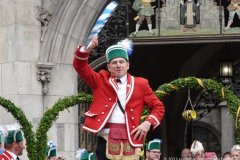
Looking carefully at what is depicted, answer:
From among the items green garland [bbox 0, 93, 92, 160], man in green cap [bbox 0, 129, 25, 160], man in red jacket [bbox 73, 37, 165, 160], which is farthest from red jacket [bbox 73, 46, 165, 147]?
green garland [bbox 0, 93, 92, 160]

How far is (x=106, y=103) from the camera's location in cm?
812

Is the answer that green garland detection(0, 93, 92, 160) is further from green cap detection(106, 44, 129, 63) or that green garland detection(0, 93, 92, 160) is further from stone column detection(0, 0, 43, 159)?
green cap detection(106, 44, 129, 63)

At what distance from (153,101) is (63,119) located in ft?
25.3

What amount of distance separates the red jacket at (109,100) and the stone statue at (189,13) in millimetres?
8290

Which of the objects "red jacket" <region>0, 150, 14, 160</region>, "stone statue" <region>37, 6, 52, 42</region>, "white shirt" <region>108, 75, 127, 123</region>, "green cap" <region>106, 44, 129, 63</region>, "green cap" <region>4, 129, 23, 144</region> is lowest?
"red jacket" <region>0, 150, 14, 160</region>

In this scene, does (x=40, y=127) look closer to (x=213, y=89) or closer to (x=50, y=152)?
(x=50, y=152)

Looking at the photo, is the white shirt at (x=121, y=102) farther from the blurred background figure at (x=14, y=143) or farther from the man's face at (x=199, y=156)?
the man's face at (x=199, y=156)

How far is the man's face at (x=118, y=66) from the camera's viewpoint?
26.5 feet

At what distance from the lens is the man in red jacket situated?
8031mm

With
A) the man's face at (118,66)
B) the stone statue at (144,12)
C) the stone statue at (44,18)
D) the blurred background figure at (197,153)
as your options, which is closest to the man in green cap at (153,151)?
the blurred background figure at (197,153)

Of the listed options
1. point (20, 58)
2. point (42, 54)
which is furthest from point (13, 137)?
point (42, 54)

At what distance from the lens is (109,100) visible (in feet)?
26.7

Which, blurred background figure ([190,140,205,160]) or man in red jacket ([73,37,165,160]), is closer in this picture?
man in red jacket ([73,37,165,160])

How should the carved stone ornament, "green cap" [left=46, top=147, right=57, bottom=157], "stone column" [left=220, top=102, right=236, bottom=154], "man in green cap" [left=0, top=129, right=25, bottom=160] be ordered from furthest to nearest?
"stone column" [left=220, top=102, right=236, bottom=154] → the carved stone ornament → "green cap" [left=46, top=147, right=57, bottom=157] → "man in green cap" [left=0, top=129, right=25, bottom=160]
